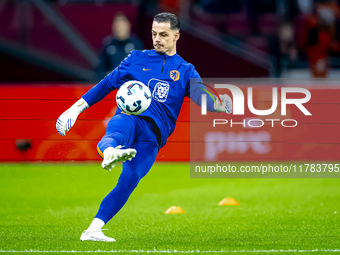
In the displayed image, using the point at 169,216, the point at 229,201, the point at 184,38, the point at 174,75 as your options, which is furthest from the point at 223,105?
the point at 184,38

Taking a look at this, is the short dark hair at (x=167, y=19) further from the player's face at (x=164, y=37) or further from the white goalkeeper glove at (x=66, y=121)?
the white goalkeeper glove at (x=66, y=121)

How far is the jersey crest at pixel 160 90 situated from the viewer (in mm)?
5355

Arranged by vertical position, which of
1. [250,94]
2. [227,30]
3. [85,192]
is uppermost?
[227,30]

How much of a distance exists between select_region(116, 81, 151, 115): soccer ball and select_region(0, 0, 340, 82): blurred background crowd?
4758 millimetres

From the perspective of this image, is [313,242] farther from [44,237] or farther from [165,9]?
[165,9]

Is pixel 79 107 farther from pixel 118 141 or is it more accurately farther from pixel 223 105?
pixel 223 105

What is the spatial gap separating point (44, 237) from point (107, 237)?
0.64 m

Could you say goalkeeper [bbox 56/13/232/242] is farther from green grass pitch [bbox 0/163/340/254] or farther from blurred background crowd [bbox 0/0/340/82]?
blurred background crowd [bbox 0/0/340/82]

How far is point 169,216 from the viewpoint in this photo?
21.4ft

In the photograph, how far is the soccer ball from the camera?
17.0 feet

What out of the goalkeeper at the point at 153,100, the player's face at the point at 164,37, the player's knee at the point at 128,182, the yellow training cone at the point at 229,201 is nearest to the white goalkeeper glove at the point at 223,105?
the goalkeeper at the point at 153,100

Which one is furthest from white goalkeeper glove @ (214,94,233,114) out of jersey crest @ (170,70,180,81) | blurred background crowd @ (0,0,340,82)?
blurred background crowd @ (0,0,340,82)

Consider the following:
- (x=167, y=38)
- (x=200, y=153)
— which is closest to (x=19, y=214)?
(x=167, y=38)

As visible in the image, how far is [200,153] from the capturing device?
9.71 metres
